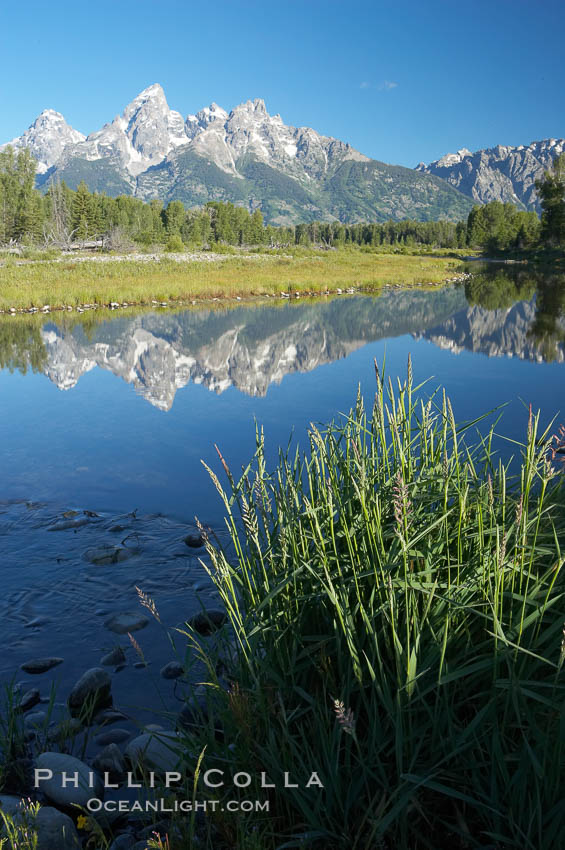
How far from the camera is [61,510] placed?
22.6ft

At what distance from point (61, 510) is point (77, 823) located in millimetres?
4499

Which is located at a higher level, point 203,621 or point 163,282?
point 163,282

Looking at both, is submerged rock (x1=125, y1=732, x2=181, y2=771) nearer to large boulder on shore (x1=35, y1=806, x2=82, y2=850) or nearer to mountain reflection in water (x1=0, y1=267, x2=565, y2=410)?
large boulder on shore (x1=35, y1=806, x2=82, y2=850)

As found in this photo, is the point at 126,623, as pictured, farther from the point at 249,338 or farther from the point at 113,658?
the point at 249,338

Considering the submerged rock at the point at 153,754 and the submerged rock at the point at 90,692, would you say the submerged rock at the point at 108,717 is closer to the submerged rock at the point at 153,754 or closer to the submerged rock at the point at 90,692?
the submerged rock at the point at 90,692

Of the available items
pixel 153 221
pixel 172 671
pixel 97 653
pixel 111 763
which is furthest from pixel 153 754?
pixel 153 221

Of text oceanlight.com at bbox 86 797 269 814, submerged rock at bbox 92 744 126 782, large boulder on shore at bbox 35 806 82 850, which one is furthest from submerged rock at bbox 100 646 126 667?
large boulder on shore at bbox 35 806 82 850

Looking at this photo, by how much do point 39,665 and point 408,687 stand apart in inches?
119

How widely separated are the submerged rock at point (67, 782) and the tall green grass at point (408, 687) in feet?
2.44

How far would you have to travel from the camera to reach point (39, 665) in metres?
4.13

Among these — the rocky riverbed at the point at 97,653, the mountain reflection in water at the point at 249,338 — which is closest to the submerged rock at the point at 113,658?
the rocky riverbed at the point at 97,653

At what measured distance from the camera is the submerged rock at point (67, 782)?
287cm

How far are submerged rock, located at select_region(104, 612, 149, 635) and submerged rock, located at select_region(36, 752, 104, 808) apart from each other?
158 centimetres

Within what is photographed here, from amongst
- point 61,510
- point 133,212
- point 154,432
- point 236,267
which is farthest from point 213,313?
point 133,212
